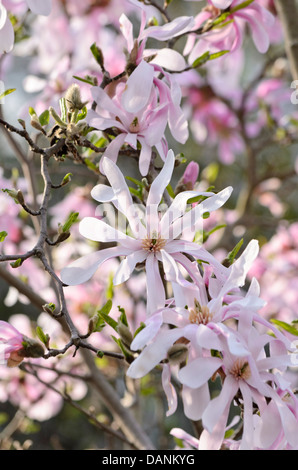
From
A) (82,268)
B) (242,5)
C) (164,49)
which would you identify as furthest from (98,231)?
(242,5)

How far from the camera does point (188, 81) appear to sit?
2291mm

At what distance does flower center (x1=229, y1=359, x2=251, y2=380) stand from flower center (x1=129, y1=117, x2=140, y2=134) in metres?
0.35

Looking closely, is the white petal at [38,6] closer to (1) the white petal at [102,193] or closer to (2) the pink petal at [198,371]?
(1) the white petal at [102,193]

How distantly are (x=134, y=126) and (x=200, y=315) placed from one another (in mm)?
293

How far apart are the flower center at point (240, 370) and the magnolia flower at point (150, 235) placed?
106 mm

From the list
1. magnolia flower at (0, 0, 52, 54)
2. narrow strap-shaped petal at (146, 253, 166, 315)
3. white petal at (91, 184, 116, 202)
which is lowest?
narrow strap-shaped petal at (146, 253, 166, 315)

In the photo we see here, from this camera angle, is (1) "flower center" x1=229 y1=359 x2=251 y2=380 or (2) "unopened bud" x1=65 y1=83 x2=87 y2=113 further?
(2) "unopened bud" x1=65 y1=83 x2=87 y2=113

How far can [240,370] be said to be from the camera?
0.59m

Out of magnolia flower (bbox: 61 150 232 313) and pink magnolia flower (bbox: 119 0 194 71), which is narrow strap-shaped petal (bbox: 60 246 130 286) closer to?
magnolia flower (bbox: 61 150 232 313)

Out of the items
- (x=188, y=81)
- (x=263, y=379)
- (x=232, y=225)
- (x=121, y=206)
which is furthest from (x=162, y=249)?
(x=188, y=81)

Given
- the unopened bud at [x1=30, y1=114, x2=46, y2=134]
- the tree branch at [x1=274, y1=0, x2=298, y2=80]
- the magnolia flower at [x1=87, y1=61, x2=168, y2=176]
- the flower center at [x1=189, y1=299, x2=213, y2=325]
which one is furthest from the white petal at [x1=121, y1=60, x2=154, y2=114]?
the tree branch at [x1=274, y1=0, x2=298, y2=80]

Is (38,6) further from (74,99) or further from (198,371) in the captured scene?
(198,371)

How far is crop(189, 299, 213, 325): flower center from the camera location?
0.60 m
